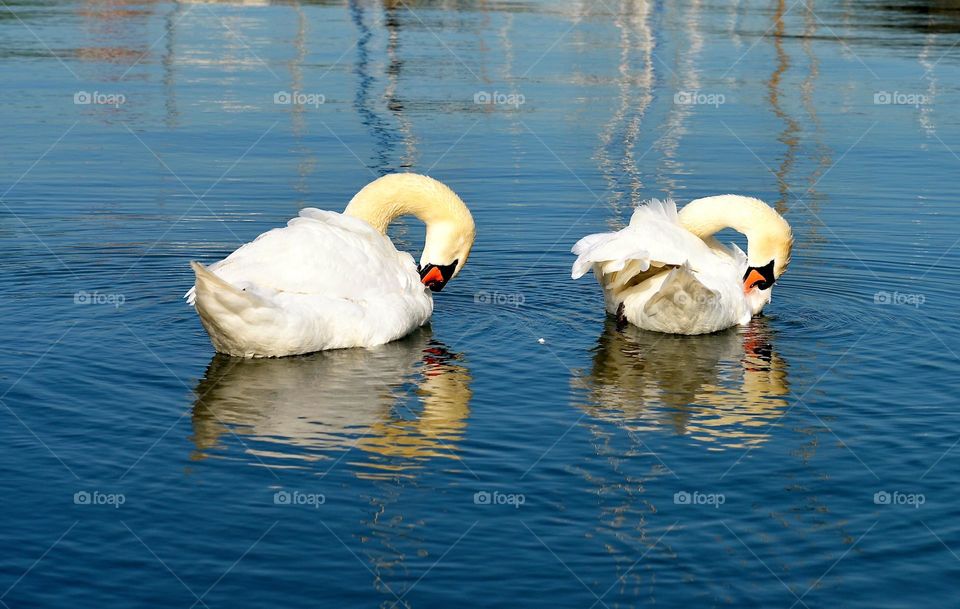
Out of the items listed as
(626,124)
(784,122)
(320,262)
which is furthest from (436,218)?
(784,122)

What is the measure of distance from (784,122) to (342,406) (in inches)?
574

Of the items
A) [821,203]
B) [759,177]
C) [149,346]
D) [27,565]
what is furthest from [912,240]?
[27,565]

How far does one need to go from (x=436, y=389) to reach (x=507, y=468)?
1.81 m

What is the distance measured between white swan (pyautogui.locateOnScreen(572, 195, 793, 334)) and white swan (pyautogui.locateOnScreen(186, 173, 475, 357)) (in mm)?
1311

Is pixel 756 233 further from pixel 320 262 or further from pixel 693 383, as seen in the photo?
pixel 320 262

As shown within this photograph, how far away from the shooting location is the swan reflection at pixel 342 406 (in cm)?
841

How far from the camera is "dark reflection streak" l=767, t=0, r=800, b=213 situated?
57.1 feet

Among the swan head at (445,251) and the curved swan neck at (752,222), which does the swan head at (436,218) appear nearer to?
the swan head at (445,251)

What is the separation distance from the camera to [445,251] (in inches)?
476

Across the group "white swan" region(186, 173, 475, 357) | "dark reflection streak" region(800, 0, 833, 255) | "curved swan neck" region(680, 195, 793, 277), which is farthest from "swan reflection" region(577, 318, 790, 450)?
"dark reflection streak" region(800, 0, 833, 255)

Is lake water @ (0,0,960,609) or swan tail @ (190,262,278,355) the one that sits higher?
swan tail @ (190,262,278,355)

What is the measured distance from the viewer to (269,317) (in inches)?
403

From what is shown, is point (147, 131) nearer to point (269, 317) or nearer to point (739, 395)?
point (269, 317)

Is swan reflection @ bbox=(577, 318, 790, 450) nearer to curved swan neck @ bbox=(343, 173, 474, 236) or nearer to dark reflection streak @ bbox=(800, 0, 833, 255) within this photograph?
curved swan neck @ bbox=(343, 173, 474, 236)
